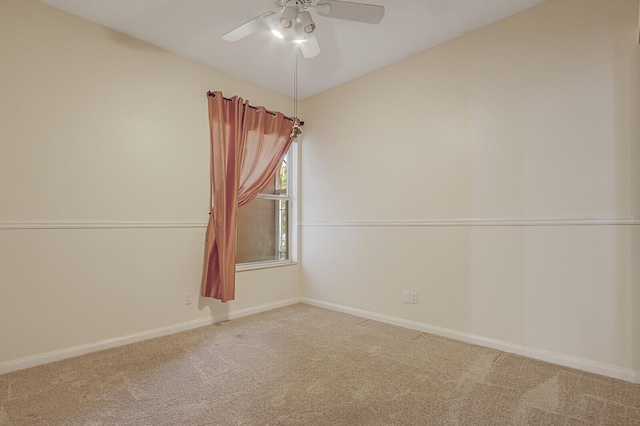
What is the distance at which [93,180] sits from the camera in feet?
8.69

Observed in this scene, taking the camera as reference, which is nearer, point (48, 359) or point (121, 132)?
point (48, 359)

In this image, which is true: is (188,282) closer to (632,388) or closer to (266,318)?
(266,318)

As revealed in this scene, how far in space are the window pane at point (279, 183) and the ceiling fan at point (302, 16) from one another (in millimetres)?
1985

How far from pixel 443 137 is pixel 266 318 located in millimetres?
→ 2471

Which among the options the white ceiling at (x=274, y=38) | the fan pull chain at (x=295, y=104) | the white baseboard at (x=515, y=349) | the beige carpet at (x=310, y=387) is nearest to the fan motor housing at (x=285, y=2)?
the white ceiling at (x=274, y=38)

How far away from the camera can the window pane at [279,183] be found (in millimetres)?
4105

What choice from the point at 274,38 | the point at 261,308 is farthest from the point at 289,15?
the point at 261,308

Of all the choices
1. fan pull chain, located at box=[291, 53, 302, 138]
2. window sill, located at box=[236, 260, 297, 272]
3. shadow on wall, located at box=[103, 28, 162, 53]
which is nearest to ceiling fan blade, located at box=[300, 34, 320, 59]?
fan pull chain, located at box=[291, 53, 302, 138]

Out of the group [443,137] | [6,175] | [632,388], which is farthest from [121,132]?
[632,388]

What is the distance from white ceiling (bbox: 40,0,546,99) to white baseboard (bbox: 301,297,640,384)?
252 centimetres

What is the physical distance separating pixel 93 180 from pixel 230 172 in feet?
3.79

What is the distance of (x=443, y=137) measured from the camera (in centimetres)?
299

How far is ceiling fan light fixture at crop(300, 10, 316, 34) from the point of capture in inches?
82.7

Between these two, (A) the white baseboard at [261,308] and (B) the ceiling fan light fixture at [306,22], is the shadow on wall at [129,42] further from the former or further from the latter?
(A) the white baseboard at [261,308]
